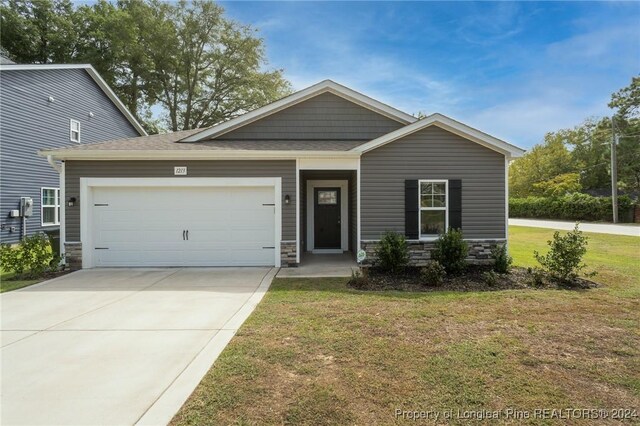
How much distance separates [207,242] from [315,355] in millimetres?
5906

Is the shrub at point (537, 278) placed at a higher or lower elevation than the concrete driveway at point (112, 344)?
higher

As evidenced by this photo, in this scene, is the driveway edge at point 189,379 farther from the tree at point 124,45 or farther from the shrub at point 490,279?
the tree at point 124,45

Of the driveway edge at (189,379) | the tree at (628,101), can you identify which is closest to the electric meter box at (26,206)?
the driveway edge at (189,379)

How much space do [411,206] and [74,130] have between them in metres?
15.5

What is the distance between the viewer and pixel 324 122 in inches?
419

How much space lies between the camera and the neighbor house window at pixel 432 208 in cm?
869

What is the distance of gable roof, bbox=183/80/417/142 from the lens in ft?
33.8

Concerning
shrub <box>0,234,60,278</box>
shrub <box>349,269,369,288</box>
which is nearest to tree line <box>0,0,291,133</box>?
shrub <box>0,234,60,278</box>

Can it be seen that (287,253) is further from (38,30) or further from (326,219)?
(38,30)

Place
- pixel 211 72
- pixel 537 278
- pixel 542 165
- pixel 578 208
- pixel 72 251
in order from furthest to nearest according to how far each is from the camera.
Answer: pixel 542 165 < pixel 211 72 < pixel 578 208 < pixel 72 251 < pixel 537 278

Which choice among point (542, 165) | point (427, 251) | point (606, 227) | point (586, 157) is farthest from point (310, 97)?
point (586, 157)

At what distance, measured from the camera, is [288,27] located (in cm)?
1173

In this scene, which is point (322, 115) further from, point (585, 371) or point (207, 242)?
point (585, 371)

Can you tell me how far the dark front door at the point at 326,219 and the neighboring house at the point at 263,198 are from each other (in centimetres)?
261
